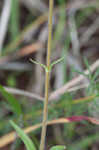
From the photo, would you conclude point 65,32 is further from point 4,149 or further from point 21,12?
point 4,149

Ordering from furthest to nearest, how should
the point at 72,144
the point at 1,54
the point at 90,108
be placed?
the point at 1,54 → the point at 72,144 → the point at 90,108

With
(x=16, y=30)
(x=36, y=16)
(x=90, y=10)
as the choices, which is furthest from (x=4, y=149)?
(x=90, y=10)

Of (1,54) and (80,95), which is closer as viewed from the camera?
(80,95)

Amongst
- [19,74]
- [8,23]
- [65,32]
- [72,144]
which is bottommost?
[72,144]

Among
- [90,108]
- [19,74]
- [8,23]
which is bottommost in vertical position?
[90,108]

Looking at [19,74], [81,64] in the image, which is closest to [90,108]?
[81,64]

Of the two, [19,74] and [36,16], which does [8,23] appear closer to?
[36,16]

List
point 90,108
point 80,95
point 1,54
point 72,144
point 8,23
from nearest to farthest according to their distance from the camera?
point 90,108
point 72,144
point 80,95
point 1,54
point 8,23

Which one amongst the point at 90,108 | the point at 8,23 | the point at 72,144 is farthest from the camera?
the point at 8,23

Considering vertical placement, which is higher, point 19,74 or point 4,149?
point 19,74
